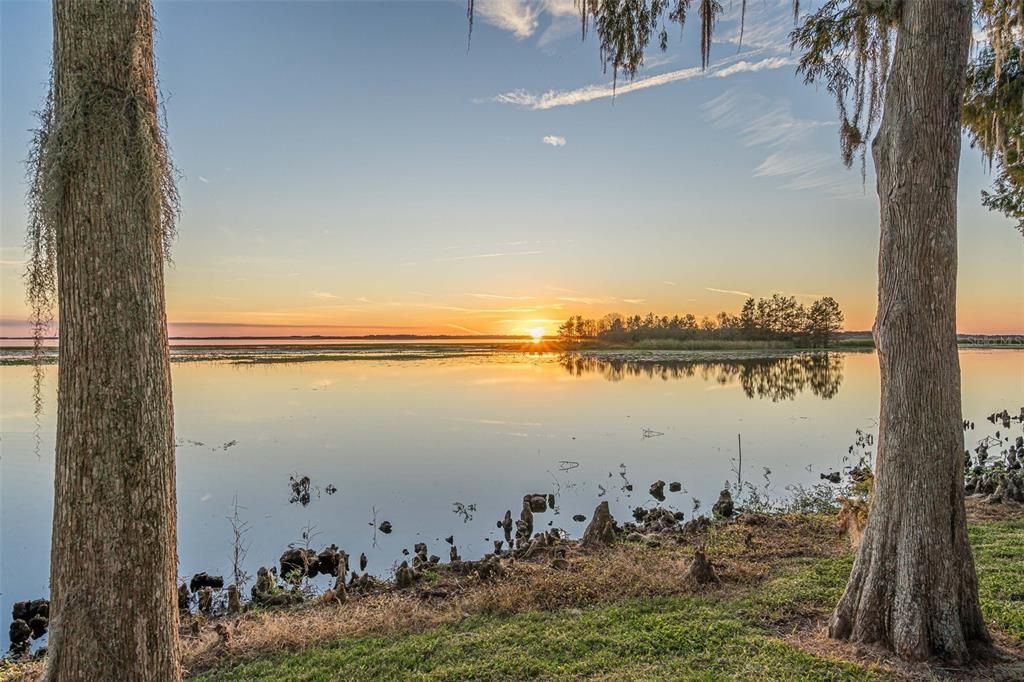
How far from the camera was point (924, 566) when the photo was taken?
4062 millimetres

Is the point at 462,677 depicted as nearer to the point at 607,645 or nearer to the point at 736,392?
the point at 607,645

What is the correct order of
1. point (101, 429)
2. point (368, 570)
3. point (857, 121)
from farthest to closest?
point (368, 570) < point (857, 121) < point (101, 429)

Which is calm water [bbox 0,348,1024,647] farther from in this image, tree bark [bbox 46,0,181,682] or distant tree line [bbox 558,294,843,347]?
distant tree line [bbox 558,294,843,347]

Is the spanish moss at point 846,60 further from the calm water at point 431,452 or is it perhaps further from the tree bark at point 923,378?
the calm water at point 431,452

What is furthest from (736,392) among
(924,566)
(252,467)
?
(924,566)

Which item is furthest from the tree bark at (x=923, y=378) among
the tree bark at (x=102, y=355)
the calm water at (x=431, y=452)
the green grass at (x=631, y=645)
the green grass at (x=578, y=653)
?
the calm water at (x=431, y=452)

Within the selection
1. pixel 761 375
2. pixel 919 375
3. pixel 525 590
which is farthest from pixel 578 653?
pixel 761 375

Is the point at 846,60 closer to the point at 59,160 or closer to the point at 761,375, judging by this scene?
the point at 59,160

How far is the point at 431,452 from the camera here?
1606 cm

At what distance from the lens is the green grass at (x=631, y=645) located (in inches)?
164

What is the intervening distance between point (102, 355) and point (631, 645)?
14.8ft

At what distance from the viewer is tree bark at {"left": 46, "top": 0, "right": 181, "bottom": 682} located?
301cm

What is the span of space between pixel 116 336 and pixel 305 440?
1545 centimetres

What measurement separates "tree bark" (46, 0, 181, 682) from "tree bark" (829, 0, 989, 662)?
16.9ft
